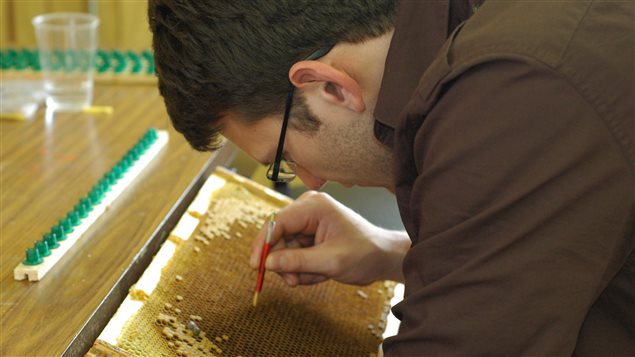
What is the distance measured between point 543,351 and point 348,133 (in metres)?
0.40

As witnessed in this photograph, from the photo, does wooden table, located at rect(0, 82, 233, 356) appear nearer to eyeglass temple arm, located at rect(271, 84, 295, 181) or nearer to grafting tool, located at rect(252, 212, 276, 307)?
grafting tool, located at rect(252, 212, 276, 307)

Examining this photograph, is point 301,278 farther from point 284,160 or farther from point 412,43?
point 412,43

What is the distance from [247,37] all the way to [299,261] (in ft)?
1.65

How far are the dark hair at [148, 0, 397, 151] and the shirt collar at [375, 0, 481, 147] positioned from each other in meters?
0.06

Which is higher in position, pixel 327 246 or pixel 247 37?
pixel 247 37

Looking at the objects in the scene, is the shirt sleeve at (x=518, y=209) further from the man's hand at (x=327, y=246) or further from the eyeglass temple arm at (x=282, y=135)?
the man's hand at (x=327, y=246)

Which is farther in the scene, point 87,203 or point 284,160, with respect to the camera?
point 87,203

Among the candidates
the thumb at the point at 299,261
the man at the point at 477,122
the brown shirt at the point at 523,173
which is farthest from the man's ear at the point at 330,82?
the thumb at the point at 299,261

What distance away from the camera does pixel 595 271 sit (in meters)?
0.93

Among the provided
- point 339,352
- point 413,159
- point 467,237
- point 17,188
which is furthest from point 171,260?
point 467,237

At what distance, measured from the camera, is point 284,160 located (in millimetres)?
1246

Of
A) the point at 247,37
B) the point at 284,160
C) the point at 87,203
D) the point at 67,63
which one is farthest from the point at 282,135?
the point at 67,63

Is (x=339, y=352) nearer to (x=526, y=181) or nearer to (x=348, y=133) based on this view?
(x=348, y=133)

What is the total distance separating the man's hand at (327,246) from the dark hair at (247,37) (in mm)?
397
